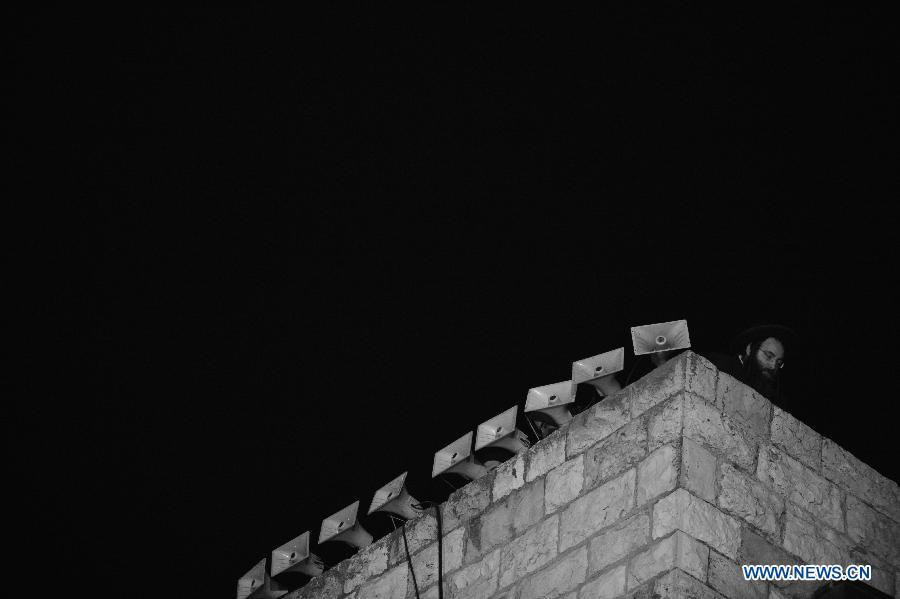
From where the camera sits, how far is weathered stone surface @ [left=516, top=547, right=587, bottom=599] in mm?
5105

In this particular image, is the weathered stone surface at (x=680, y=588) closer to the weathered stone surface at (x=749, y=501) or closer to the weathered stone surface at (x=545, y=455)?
the weathered stone surface at (x=749, y=501)

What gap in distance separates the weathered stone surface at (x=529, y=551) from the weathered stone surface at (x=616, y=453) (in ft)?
0.99

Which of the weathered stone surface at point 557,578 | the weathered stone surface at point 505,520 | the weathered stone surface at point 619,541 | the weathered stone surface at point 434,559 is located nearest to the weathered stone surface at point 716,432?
the weathered stone surface at point 619,541

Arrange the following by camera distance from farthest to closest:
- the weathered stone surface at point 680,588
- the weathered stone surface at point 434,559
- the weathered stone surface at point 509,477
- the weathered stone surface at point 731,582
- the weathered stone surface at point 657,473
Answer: the weathered stone surface at point 434,559, the weathered stone surface at point 509,477, the weathered stone surface at point 657,473, the weathered stone surface at point 731,582, the weathered stone surface at point 680,588

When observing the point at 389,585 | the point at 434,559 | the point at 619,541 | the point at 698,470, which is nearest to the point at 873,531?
the point at 698,470

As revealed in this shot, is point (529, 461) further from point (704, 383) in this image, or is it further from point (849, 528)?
point (849, 528)

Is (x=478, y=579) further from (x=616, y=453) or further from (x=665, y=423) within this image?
(x=665, y=423)

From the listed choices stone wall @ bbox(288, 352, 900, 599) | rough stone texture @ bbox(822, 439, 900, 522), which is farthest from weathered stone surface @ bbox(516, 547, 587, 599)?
rough stone texture @ bbox(822, 439, 900, 522)

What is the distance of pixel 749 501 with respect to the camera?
16.6ft

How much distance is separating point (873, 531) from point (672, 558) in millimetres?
1421

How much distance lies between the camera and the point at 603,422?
18.2 feet

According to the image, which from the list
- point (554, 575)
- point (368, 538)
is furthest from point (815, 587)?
point (368, 538)

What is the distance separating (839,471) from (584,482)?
1284mm

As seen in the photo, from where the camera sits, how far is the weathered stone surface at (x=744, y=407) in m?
5.31
